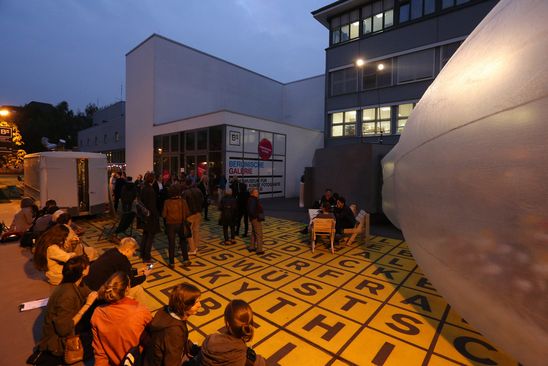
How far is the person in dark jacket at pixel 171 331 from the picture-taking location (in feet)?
7.49

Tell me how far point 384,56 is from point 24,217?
22663 mm

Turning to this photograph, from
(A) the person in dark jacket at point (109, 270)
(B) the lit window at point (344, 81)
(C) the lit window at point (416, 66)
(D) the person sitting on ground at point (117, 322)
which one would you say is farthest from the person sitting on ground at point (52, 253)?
(B) the lit window at point (344, 81)

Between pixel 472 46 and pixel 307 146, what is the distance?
22.0m

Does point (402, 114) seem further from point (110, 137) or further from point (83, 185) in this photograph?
point (110, 137)

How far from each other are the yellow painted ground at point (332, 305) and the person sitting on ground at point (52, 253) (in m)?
1.53

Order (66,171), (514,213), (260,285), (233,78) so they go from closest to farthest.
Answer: (514,213), (260,285), (66,171), (233,78)

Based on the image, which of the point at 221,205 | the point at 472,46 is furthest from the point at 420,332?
the point at 221,205

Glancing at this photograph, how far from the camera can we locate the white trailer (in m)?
10.7

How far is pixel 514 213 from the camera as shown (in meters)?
1.36

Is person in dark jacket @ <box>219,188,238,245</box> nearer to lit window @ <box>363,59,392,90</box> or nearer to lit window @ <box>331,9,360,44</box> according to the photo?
lit window @ <box>363,59,392,90</box>

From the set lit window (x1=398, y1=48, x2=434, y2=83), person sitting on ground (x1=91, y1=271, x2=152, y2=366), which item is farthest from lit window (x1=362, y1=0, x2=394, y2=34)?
person sitting on ground (x1=91, y1=271, x2=152, y2=366)

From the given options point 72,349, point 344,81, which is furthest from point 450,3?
point 72,349

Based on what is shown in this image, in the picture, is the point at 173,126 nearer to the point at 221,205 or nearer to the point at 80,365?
the point at 221,205

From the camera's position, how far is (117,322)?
107 inches
